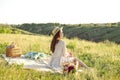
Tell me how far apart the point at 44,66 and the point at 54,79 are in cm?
231

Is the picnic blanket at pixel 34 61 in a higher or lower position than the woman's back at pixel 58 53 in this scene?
lower

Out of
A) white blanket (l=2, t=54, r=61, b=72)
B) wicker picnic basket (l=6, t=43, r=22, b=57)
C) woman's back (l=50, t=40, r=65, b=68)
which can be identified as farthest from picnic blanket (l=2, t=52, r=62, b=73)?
woman's back (l=50, t=40, r=65, b=68)

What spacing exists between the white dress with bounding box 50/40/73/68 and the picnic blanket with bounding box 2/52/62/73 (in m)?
0.29

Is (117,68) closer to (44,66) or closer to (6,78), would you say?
(44,66)

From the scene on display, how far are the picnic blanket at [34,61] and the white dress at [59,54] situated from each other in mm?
289

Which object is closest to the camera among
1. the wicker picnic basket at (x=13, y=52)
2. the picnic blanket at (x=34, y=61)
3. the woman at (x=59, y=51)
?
the picnic blanket at (x=34, y=61)

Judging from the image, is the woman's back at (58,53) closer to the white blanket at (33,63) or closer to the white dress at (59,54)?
the white dress at (59,54)

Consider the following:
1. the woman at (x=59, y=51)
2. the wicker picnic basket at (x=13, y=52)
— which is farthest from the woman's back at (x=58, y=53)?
the wicker picnic basket at (x=13, y=52)

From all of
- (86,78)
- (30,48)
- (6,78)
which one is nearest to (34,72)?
(86,78)

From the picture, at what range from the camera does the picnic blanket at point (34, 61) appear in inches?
460

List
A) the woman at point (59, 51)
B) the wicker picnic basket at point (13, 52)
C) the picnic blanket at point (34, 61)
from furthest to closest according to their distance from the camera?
the wicker picnic basket at point (13, 52) < the woman at point (59, 51) < the picnic blanket at point (34, 61)

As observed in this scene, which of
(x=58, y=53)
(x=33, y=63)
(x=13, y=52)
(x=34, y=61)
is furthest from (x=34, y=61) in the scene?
(x=58, y=53)

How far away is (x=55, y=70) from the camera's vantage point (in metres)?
11.5

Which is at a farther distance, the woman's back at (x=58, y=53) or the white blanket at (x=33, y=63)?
→ the woman's back at (x=58, y=53)
